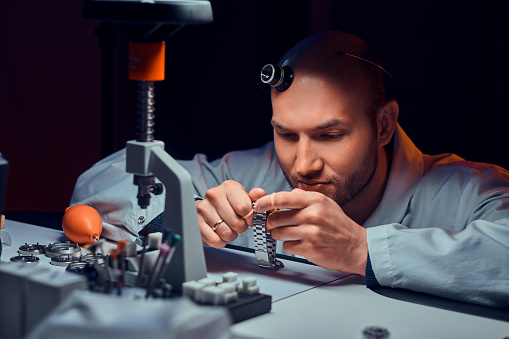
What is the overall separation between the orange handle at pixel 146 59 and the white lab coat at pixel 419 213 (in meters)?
0.58

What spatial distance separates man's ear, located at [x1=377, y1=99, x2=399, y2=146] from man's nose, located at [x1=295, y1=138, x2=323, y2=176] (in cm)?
29

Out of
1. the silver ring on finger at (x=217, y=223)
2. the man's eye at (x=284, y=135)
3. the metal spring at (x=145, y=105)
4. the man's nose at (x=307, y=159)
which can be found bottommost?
the silver ring on finger at (x=217, y=223)

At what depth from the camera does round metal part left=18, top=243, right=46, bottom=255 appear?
1.50 meters

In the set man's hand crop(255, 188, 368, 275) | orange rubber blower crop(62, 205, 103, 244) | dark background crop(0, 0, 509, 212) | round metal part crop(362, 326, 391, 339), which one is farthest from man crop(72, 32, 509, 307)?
dark background crop(0, 0, 509, 212)

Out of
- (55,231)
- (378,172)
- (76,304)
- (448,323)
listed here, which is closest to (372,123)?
(378,172)

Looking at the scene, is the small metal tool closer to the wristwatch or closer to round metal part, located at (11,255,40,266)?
round metal part, located at (11,255,40,266)

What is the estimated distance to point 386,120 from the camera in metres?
1.90

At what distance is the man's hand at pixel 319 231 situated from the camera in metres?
1.41

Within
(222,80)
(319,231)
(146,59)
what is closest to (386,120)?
(319,231)

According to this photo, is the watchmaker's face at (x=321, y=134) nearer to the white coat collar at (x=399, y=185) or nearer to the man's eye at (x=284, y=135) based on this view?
the man's eye at (x=284, y=135)

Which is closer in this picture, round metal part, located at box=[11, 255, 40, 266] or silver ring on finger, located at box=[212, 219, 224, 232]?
round metal part, located at box=[11, 255, 40, 266]

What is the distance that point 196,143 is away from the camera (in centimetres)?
303

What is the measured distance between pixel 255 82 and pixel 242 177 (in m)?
0.71

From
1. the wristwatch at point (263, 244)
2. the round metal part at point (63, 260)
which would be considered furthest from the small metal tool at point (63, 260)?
the wristwatch at point (263, 244)
